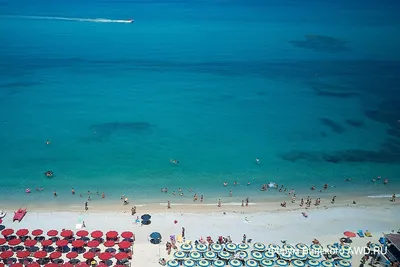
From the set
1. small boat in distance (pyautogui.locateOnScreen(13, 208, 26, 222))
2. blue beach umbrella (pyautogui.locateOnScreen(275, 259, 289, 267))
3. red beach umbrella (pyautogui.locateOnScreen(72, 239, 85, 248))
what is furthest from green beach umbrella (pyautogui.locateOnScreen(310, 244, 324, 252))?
small boat in distance (pyautogui.locateOnScreen(13, 208, 26, 222))

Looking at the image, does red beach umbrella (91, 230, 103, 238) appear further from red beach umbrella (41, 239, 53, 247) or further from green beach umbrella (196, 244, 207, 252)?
green beach umbrella (196, 244, 207, 252)

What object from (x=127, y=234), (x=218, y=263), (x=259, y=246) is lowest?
(x=218, y=263)

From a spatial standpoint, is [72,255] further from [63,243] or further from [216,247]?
[216,247]

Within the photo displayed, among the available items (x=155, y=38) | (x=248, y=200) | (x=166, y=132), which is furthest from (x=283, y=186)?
(x=155, y=38)

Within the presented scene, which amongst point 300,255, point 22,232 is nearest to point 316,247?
point 300,255

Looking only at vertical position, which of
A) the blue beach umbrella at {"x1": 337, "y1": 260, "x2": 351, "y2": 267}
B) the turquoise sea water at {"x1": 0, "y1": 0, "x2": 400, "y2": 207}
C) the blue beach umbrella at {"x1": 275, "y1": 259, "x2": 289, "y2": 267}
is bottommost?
the blue beach umbrella at {"x1": 337, "y1": 260, "x2": 351, "y2": 267}

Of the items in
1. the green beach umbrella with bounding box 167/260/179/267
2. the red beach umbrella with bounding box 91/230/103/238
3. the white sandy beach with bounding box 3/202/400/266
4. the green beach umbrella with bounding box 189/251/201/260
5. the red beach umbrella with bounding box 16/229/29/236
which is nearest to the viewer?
the green beach umbrella with bounding box 167/260/179/267

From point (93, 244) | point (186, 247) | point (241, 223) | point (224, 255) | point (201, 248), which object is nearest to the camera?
point (224, 255)
